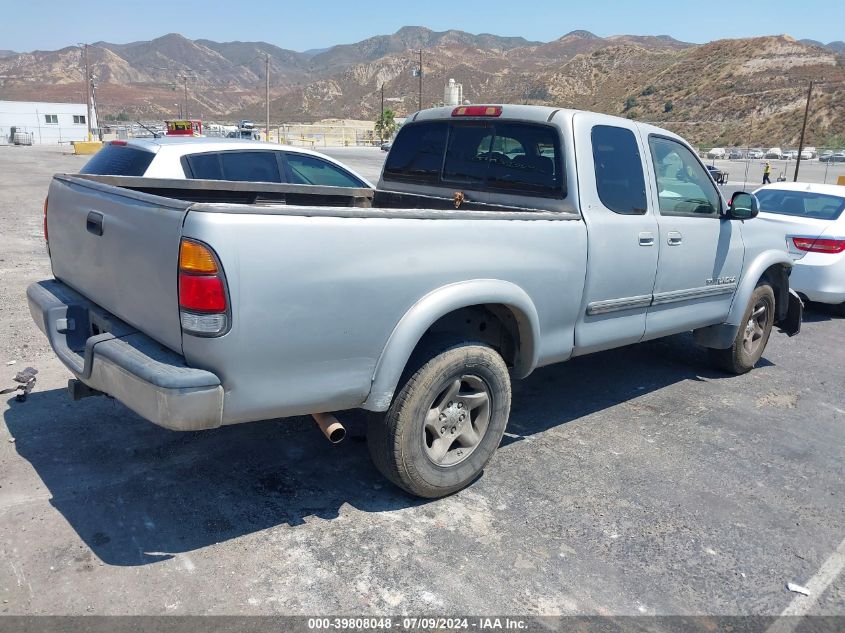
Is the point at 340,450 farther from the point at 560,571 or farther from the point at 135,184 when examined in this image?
the point at 135,184

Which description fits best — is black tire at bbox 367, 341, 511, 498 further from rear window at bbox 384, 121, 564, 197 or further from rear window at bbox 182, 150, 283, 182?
rear window at bbox 182, 150, 283, 182

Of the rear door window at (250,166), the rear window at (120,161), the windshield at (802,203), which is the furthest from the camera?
the windshield at (802,203)

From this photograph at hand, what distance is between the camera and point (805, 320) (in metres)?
8.42

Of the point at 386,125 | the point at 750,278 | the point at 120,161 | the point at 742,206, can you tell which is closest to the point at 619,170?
the point at 742,206

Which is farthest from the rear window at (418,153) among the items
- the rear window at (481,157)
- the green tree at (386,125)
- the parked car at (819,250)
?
the green tree at (386,125)

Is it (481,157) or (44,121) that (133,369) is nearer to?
(481,157)

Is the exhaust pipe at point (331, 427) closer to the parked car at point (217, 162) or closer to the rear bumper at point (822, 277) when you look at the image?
the parked car at point (217, 162)

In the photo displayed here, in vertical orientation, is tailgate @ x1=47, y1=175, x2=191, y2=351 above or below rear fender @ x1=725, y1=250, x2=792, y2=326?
above

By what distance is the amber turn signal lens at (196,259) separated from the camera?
8.85 ft

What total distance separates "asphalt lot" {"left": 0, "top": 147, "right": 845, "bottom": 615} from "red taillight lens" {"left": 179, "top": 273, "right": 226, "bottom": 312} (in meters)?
1.19

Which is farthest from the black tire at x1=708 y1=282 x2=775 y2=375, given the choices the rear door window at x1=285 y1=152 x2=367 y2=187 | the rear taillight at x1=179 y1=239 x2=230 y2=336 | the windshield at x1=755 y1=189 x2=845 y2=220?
the rear taillight at x1=179 y1=239 x2=230 y2=336

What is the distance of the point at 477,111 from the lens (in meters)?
4.77

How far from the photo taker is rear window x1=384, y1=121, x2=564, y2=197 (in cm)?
440

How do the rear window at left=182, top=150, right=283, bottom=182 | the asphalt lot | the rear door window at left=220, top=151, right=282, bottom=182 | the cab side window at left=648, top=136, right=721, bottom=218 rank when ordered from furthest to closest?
the rear door window at left=220, top=151, right=282, bottom=182 → the rear window at left=182, top=150, right=283, bottom=182 → the cab side window at left=648, top=136, right=721, bottom=218 → the asphalt lot
